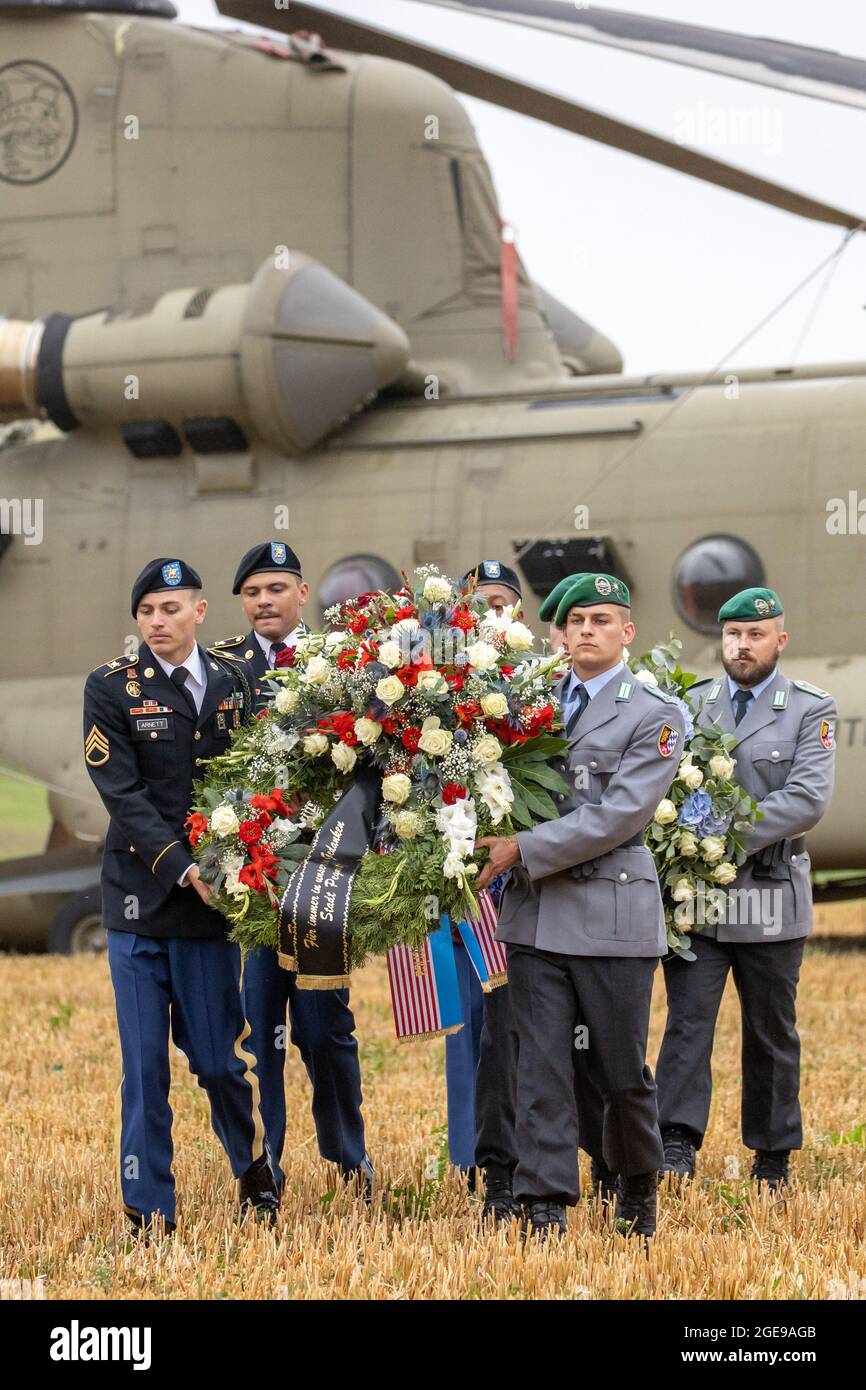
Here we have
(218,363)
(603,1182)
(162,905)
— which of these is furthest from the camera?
(218,363)

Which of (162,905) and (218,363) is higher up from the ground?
(218,363)

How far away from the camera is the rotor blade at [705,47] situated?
27.1 ft

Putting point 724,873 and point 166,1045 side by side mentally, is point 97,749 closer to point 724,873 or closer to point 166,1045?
point 166,1045

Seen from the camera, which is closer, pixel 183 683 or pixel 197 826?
pixel 197 826

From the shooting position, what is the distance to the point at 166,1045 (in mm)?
5125

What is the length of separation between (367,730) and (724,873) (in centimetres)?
149

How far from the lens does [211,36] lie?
1158 cm

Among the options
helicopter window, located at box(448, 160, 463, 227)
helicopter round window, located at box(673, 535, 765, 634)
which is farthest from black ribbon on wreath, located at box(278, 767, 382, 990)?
helicopter window, located at box(448, 160, 463, 227)

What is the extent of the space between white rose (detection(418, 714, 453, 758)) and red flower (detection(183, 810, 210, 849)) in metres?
0.72

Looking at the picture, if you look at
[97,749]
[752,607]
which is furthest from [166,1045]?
[752,607]

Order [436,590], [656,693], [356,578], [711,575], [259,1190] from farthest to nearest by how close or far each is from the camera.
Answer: [356,578]
[711,575]
[259,1190]
[656,693]
[436,590]

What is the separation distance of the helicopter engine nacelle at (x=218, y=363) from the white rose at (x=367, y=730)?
259 inches
